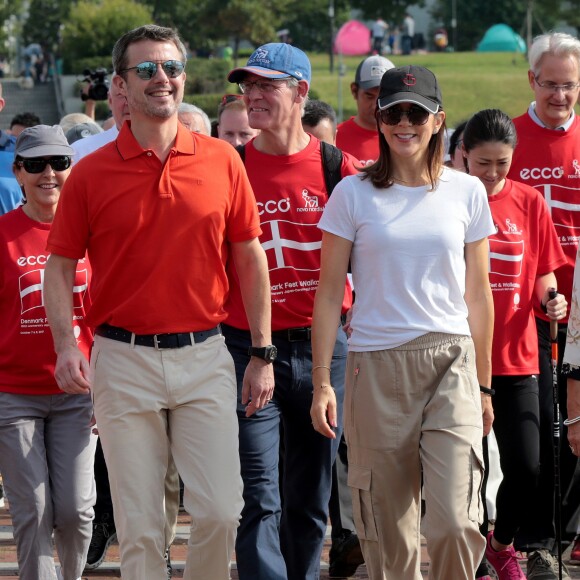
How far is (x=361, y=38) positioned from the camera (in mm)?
64312

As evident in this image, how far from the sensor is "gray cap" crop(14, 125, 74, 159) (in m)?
6.06

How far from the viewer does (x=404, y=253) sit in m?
4.96

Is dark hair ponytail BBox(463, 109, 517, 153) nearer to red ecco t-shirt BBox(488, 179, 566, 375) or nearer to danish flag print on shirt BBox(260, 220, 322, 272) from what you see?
red ecco t-shirt BBox(488, 179, 566, 375)

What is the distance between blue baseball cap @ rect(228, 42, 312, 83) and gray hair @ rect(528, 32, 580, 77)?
163 centimetres

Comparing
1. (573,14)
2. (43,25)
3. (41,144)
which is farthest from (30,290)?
(573,14)

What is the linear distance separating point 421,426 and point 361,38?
200ft

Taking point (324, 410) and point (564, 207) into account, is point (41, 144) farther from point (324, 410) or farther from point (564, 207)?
point (564, 207)

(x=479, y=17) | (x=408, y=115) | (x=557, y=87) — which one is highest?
(x=408, y=115)

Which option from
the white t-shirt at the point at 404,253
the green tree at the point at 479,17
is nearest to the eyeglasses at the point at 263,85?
the white t-shirt at the point at 404,253

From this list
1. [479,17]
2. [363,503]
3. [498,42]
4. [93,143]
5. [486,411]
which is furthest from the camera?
[479,17]

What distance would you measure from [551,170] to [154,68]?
262 cm

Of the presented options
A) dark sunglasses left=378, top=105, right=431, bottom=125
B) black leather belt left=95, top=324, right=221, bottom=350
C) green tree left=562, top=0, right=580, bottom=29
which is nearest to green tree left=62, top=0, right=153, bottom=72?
green tree left=562, top=0, right=580, bottom=29

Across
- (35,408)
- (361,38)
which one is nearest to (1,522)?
(35,408)

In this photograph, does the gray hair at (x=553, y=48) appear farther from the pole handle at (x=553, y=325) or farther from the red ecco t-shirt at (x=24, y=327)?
the red ecco t-shirt at (x=24, y=327)
